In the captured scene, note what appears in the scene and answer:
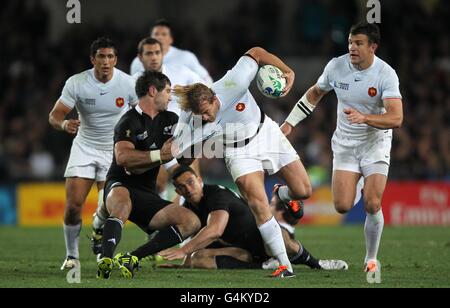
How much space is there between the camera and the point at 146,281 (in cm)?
850

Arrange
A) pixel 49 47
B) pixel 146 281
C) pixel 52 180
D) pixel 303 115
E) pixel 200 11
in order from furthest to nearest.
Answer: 1. pixel 200 11
2. pixel 49 47
3. pixel 52 180
4. pixel 303 115
5. pixel 146 281

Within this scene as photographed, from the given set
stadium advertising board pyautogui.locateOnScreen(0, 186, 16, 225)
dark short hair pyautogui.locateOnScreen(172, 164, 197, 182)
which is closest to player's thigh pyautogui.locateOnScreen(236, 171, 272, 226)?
dark short hair pyautogui.locateOnScreen(172, 164, 197, 182)

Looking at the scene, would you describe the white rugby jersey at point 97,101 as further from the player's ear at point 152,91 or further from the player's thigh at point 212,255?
the player's thigh at point 212,255

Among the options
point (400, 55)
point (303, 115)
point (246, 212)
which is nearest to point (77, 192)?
point (246, 212)

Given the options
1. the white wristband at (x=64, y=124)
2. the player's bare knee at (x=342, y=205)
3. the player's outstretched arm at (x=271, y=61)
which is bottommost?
the player's bare knee at (x=342, y=205)

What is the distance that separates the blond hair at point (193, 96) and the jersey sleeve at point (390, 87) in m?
1.80

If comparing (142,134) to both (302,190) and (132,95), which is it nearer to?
(132,95)

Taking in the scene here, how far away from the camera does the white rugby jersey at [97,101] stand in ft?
34.1

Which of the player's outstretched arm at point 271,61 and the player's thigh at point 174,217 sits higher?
the player's outstretched arm at point 271,61

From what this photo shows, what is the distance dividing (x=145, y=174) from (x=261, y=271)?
59.0 inches

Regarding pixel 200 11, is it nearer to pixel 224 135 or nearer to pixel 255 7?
pixel 255 7

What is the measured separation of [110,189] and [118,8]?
13474 millimetres

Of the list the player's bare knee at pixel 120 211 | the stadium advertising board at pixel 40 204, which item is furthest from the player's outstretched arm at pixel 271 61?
the stadium advertising board at pixel 40 204

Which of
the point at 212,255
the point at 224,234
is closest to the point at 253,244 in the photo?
the point at 224,234
